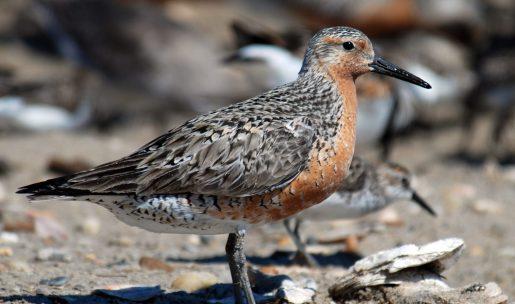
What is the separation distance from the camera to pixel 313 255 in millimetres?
7219

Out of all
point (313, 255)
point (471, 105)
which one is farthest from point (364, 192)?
point (471, 105)

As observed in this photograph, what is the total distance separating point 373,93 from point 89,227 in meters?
3.99

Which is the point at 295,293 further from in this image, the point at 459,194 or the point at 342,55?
the point at 459,194

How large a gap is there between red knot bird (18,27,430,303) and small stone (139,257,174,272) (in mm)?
1090

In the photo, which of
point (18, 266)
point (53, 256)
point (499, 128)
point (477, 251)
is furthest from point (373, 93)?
point (18, 266)

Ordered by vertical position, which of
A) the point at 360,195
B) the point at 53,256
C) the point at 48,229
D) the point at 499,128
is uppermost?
the point at 499,128

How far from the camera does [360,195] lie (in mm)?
7082

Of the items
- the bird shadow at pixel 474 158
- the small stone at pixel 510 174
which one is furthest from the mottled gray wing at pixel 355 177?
the bird shadow at pixel 474 158

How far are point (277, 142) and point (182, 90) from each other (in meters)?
6.65

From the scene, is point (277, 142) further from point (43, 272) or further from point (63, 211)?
point (63, 211)

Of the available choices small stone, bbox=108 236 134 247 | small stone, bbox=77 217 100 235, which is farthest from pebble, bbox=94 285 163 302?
small stone, bbox=77 217 100 235

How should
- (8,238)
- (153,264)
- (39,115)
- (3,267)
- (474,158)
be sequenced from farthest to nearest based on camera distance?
1. (474,158)
2. (39,115)
3. (8,238)
4. (153,264)
5. (3,267)

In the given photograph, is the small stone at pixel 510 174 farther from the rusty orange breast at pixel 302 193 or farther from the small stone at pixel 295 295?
the rusty orange breast at pixel 302 193

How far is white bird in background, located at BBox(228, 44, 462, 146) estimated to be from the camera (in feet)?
31.8
